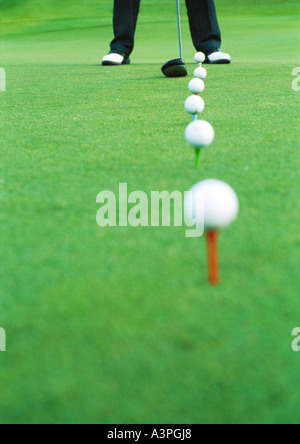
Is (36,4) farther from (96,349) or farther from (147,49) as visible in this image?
(96,349)

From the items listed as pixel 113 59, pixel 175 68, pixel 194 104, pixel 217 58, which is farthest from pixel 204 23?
pixel 194 104

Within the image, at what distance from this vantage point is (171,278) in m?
1.41

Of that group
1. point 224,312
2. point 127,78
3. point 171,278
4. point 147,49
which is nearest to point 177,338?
point 224,312

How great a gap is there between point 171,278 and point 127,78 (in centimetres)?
442

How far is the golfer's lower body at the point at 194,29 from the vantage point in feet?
22.3

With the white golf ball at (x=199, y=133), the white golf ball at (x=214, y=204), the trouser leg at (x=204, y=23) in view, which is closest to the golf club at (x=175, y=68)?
the trouser leg at (x=204, y=23)

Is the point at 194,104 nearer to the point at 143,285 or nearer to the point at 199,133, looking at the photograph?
the point at 199,133

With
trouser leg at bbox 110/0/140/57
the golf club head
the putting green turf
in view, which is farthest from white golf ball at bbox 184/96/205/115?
trouser leg at bbox 110/0/140/57

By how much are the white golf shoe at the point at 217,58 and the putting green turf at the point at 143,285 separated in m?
3.71

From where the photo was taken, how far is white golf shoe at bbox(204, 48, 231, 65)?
6.67 m

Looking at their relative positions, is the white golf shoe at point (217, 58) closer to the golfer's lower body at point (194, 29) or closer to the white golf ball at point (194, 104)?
the golfer's lower body at point (194, 29)

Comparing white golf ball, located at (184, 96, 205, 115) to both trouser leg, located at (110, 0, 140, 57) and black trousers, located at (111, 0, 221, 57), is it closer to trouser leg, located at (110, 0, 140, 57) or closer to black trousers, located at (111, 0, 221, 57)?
black trousers, located at (111, 0, 221, 57)

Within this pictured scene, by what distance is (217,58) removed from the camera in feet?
22.0

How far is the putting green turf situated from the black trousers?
4034 mm
